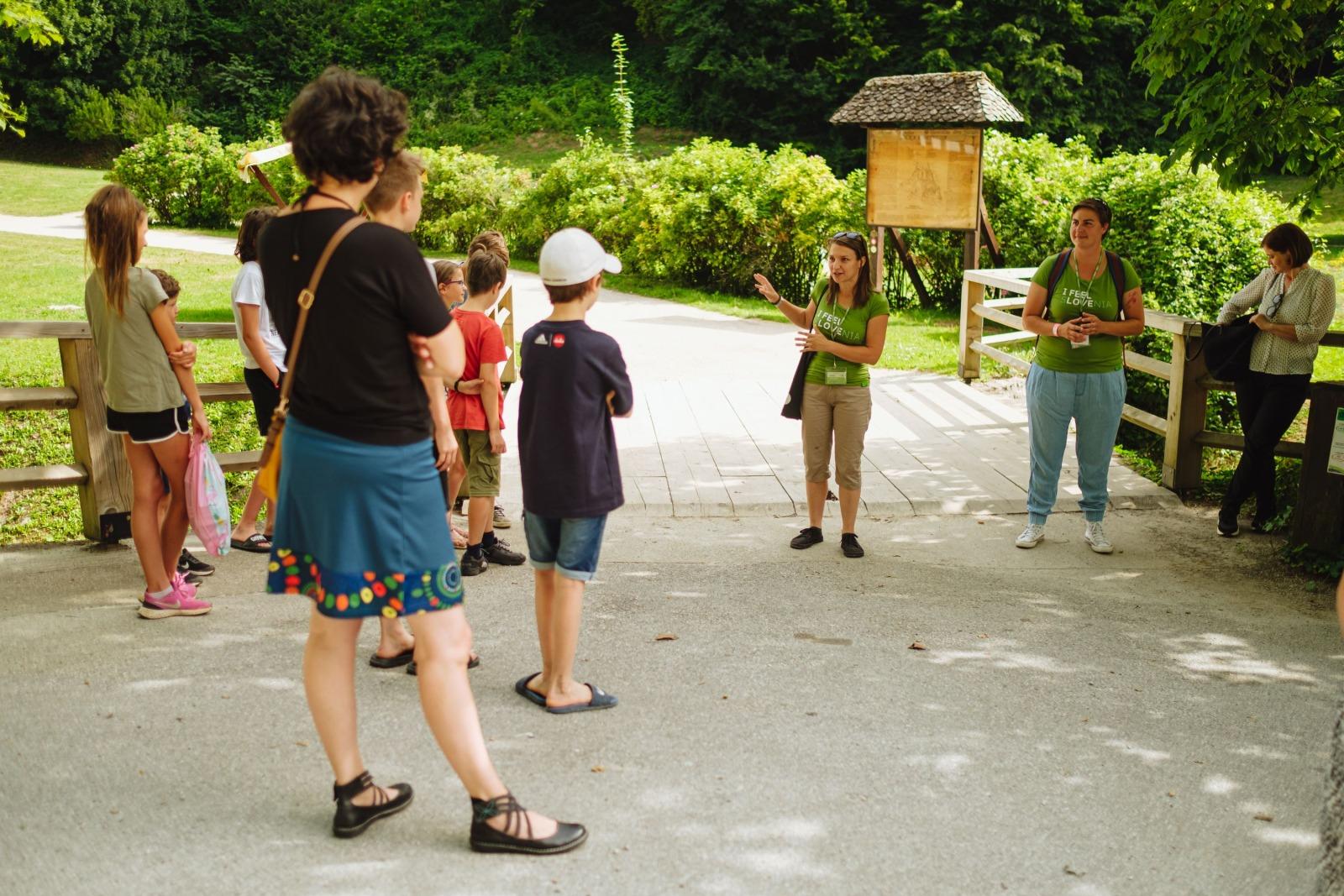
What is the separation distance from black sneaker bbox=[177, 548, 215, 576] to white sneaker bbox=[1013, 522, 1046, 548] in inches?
170

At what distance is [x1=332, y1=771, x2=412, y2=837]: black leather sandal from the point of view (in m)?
3.46

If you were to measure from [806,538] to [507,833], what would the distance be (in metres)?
3.58

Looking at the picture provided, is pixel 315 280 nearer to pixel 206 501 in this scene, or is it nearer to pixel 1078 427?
pixel 206 501

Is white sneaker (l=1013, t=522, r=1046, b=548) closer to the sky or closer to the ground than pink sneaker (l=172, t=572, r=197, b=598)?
closer to the ground

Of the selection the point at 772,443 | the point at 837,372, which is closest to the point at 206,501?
the point at 837,372

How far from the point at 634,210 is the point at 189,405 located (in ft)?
41.0

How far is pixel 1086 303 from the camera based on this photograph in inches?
257

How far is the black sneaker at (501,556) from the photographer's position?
6266mm

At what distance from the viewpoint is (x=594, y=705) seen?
4.45m

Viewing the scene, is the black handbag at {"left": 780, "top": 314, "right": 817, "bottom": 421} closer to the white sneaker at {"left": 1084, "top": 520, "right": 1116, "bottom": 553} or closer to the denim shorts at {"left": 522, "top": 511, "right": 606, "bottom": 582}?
the white sneaker at {"left": 1084, "top": 520, "right": 1116, "bottom": 553}

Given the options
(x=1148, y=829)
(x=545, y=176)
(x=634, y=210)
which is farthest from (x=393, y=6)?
(x=1148, y=829)

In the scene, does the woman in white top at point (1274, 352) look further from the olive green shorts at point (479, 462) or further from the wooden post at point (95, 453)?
the wooden post at point (95, 453)

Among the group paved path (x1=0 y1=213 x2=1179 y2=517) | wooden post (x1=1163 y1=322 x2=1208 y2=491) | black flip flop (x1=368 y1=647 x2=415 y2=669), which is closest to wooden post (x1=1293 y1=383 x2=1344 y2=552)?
wooden post (x1=1163 y1=322 x2=1208 y2=491)

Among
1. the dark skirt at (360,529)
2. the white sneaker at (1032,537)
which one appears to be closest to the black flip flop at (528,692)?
the dark skirt at (360,529)
